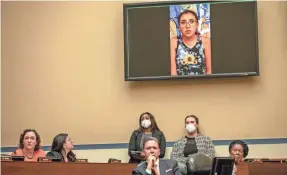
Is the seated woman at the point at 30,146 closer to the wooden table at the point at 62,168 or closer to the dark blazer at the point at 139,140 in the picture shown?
the wooden table at the point at 62,168

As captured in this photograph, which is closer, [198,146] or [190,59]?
[198,146]

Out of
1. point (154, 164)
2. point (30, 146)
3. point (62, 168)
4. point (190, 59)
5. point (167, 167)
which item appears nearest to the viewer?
point (154, 164)

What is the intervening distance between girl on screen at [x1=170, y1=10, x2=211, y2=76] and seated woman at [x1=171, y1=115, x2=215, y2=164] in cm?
79

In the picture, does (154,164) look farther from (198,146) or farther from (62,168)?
(198,146)

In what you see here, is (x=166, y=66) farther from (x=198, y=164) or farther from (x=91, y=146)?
(x=198, y=164)

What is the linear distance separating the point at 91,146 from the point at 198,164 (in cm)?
359

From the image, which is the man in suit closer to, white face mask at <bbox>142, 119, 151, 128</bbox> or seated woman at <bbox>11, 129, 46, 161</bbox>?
seated woman at <bbox>11, 129, 46, 161</bbox>

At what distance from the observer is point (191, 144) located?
7582mm

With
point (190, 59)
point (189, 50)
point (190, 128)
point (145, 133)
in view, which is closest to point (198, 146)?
point (190, 128)

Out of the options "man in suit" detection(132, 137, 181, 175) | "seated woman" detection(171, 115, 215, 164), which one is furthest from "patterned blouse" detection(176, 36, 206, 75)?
"man in suit" detection(132, 137, 181, 175)

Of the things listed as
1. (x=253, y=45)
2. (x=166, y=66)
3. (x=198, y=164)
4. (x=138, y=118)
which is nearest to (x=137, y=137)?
(x=138, y=118)

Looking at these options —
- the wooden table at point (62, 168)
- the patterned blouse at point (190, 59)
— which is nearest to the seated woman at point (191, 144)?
the patterned blouse at point (190, 59)

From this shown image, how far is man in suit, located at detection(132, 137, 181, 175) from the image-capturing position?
194 inches

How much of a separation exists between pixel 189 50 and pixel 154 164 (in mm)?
3535
